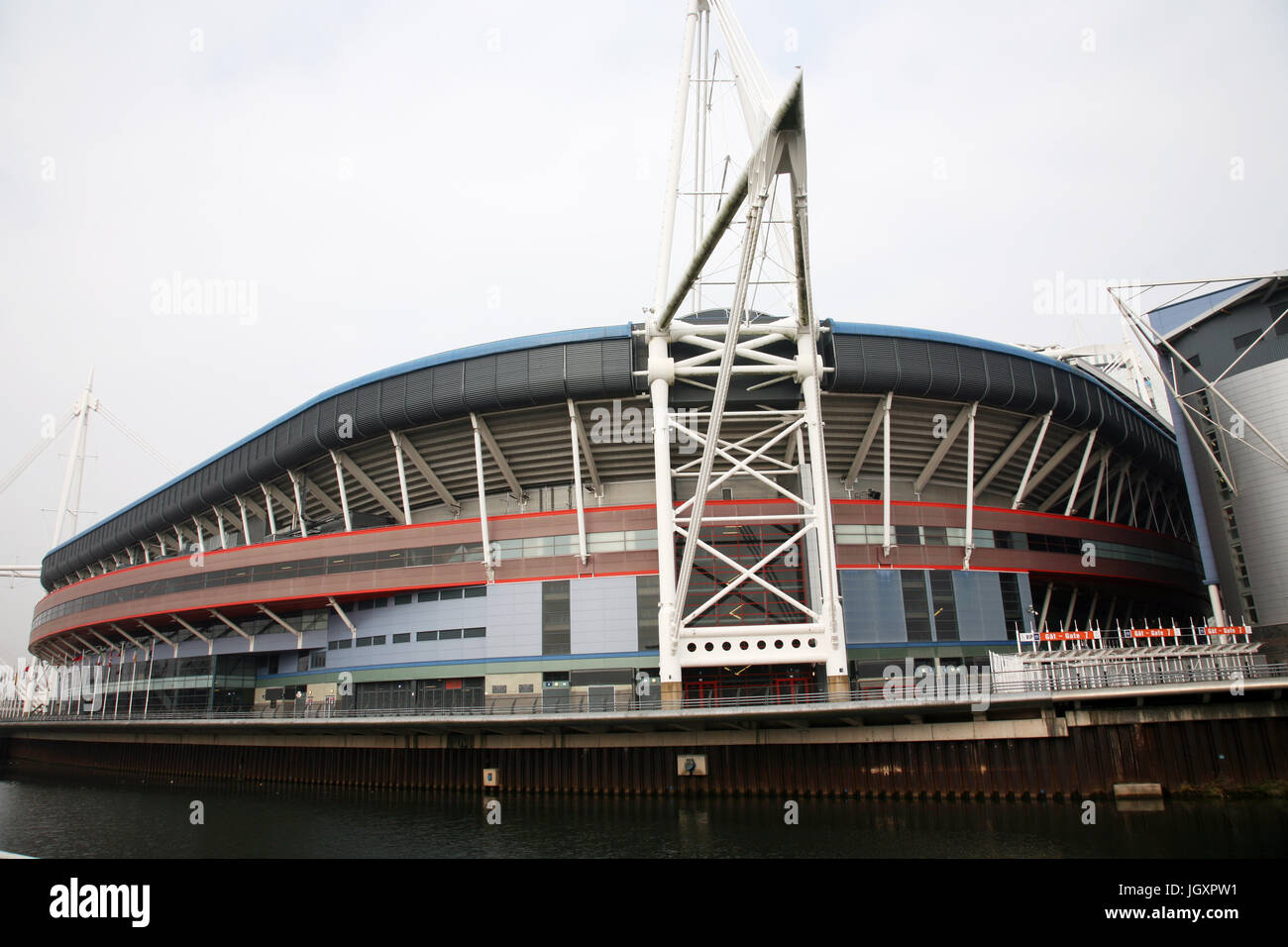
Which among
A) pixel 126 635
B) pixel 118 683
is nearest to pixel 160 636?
pixel 126 635

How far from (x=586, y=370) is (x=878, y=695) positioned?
2224 cm

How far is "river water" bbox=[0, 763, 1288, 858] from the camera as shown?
24.2 metres

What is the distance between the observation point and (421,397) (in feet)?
151

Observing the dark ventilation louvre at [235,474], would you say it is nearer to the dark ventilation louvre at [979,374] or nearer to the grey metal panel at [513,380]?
the grey metal panel at [513,380]

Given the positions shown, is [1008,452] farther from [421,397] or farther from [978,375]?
[421,397]

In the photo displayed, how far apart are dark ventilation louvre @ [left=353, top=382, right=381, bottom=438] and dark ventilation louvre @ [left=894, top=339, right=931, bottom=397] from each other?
29852mm

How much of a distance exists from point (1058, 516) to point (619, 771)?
31366 mm


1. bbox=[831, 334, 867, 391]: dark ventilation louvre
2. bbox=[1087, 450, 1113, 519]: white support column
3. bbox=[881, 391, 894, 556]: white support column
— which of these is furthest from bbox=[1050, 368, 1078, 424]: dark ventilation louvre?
bbox=[831, 334, 867, 391]: dark ventilation louvre
